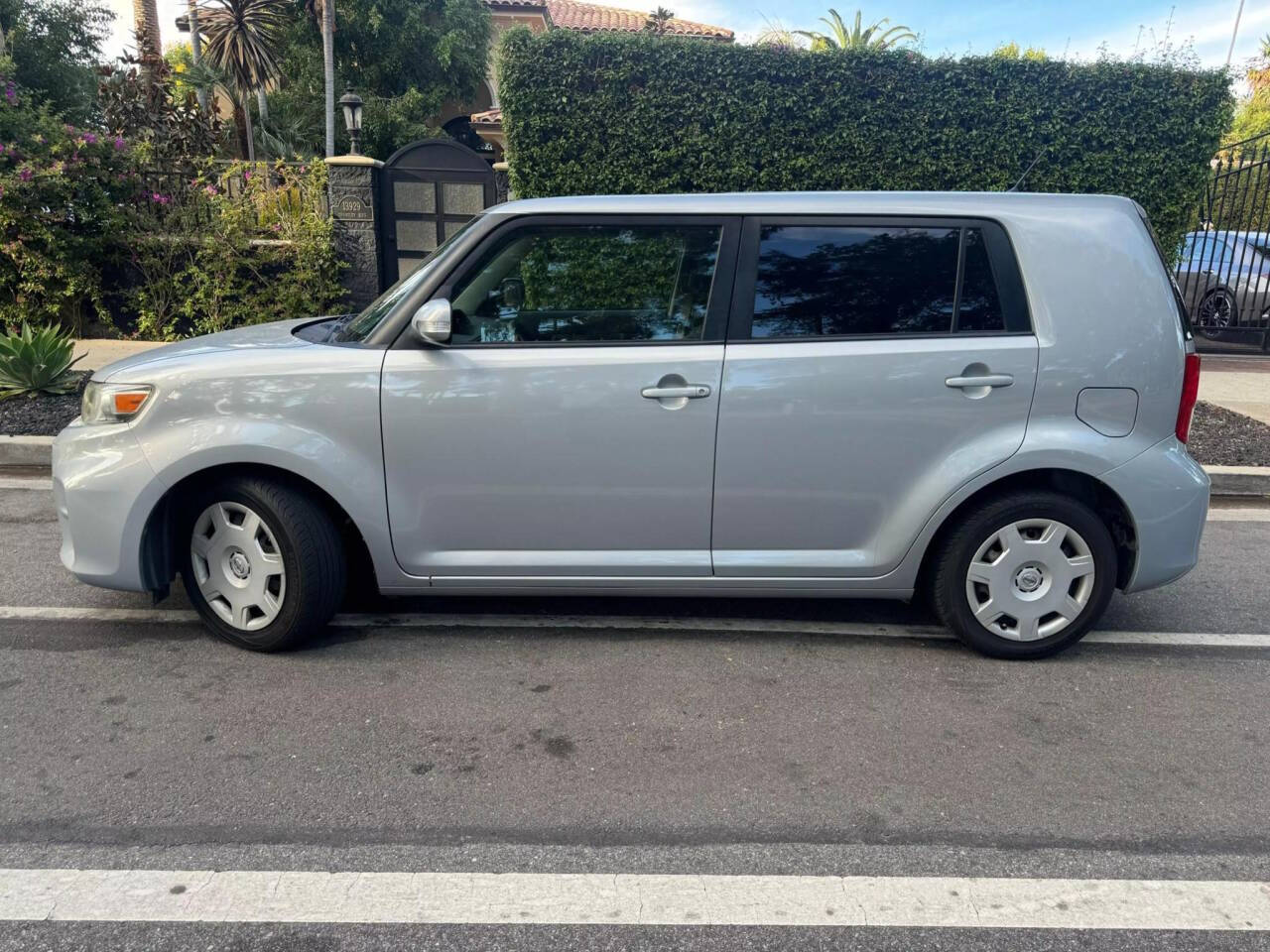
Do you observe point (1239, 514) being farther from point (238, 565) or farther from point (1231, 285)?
point (1231, 285)

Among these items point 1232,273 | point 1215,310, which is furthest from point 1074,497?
point 1215,310

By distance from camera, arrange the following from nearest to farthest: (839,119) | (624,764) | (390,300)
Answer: (624,764)
(390,300)
(839,119)

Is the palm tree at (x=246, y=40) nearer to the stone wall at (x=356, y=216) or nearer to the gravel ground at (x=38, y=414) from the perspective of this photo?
the stone wall at (x=356, y=216)

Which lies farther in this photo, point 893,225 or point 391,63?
point 391,63

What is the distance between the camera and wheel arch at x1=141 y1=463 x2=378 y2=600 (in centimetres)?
350

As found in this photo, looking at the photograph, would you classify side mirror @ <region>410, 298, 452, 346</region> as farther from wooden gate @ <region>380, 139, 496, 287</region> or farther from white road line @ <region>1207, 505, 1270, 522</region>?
wooden gate @ <region>380, 139, 496, 287</region>

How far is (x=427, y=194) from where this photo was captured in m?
11.7

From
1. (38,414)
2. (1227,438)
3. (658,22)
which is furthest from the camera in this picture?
(658,22)

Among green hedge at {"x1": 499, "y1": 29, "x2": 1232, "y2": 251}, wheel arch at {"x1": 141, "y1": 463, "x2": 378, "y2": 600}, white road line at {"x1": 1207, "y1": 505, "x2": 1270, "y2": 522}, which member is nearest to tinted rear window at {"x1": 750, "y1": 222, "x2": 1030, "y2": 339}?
wheel arch at {"x1": 141, "y1": 463, "x2": 378, "y2": 600}

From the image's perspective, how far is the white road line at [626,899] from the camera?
222cm

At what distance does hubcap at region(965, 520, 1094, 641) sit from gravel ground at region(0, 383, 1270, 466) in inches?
162

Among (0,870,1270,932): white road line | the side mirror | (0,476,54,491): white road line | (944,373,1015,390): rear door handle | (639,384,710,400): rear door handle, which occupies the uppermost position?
the side mirror

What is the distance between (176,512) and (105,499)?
0.25 metres

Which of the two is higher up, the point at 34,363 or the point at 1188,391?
the point at 1188,391
